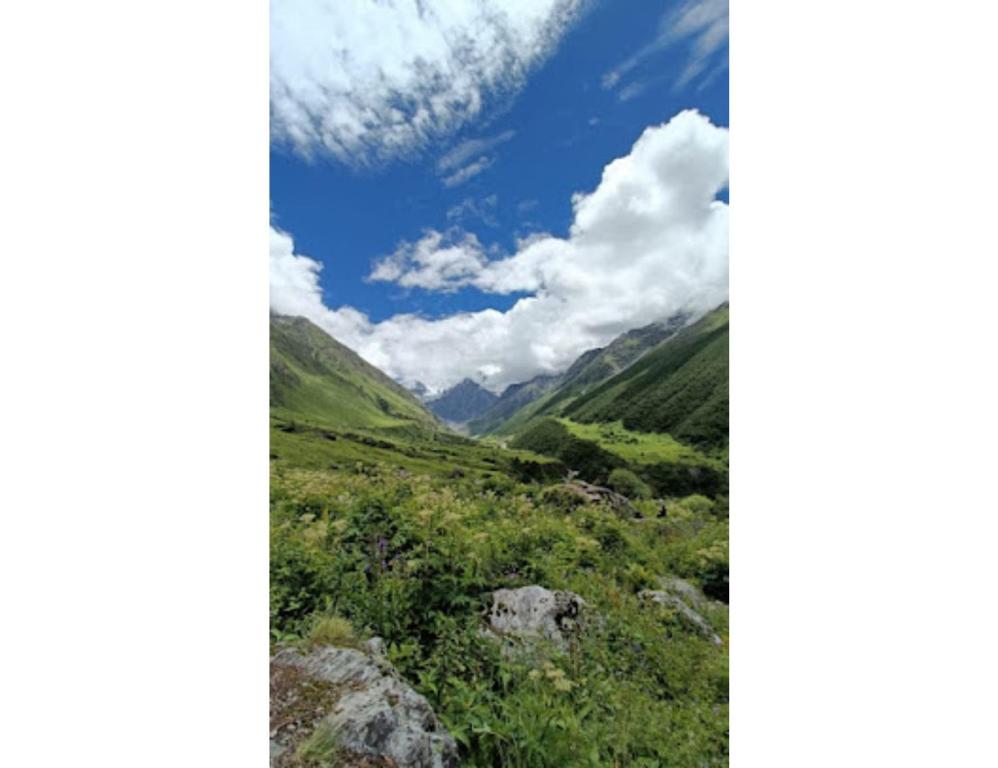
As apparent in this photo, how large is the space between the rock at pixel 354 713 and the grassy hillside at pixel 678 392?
2526 millimetres

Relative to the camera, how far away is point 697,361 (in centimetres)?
418

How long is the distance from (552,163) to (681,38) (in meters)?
1.26

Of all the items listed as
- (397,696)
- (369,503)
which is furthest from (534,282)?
(397,696)

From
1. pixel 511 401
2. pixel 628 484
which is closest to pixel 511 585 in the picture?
pixel 628 484

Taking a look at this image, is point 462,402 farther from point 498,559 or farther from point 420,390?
point 498,559

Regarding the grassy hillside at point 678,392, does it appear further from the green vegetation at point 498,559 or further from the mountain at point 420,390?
the mountain at point 420,390

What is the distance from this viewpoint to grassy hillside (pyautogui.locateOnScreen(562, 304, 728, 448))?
13.2 ft

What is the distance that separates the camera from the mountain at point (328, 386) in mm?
4742

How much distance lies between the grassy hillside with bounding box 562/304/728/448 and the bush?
41cm

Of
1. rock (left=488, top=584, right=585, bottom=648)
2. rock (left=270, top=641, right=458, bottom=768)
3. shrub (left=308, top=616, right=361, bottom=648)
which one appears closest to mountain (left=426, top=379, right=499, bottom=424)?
rock (left=488, top=584, right=585, bottom=648)

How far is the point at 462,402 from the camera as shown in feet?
17.5

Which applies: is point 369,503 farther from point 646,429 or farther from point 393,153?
point 393,153

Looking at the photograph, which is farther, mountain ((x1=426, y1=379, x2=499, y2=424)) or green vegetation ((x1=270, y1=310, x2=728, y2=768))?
mountain ((x1=426, y1=379, x2=499, y2=424))

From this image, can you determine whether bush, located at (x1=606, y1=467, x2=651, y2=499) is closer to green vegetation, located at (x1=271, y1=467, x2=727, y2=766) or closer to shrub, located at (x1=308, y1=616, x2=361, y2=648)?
green vegetation, located at (x1=271, y1=467, x2=727, y2=766)
